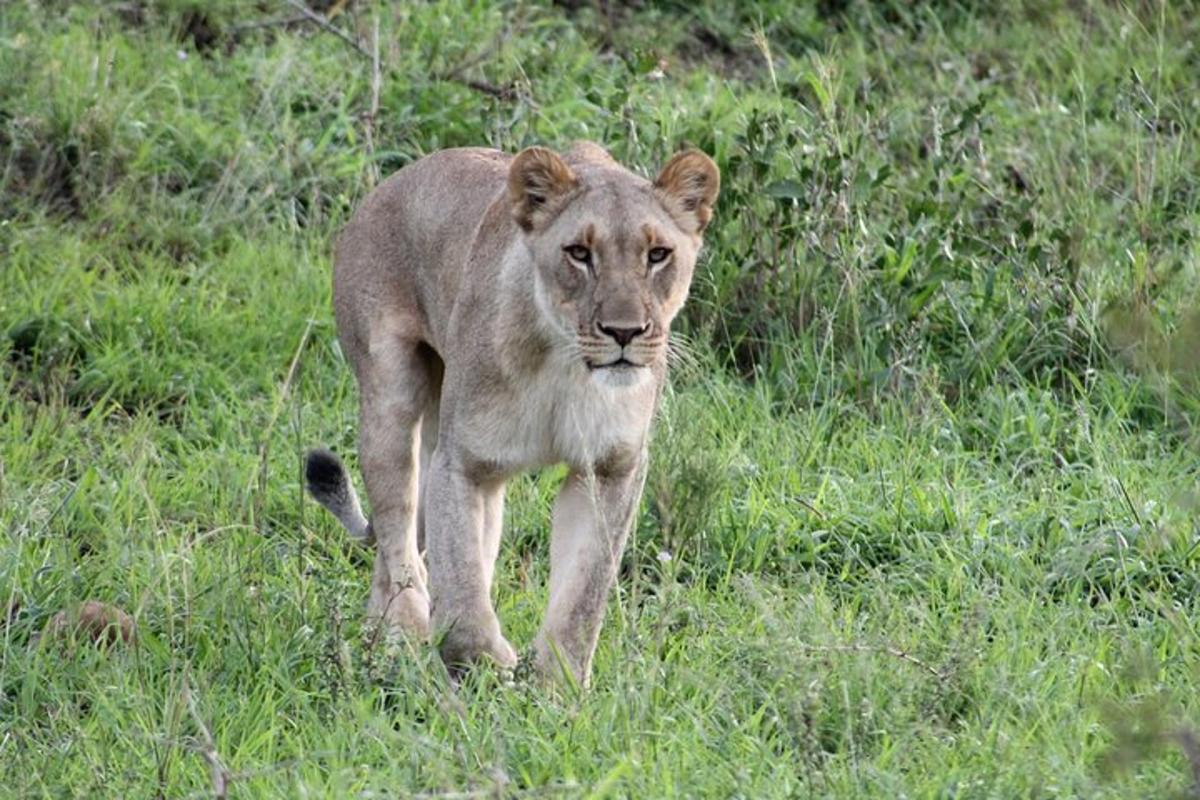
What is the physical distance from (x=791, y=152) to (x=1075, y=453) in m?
1.36

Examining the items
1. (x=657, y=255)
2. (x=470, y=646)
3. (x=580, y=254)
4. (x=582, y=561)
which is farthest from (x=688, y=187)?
(x=470, y=646)

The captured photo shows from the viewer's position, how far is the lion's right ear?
183 inches

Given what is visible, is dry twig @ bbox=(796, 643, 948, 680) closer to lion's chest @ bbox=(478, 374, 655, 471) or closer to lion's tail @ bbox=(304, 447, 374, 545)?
lion's chest @ bbox=(478, 374, 655, 471)

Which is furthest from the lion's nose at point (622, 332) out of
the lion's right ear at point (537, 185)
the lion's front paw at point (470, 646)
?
the lion's front paw at point (470, 646)

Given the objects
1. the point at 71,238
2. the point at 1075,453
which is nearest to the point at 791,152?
the point at 1075,453

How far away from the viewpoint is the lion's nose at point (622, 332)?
14.2ft

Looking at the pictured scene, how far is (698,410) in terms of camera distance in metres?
5.74

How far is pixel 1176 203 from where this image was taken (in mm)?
6988

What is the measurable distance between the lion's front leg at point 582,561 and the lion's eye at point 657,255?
0.46m

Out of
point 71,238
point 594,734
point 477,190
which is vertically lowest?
point 71,238

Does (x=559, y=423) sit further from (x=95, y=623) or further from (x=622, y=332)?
(x=95, y=623)

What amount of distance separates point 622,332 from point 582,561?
0.58 m

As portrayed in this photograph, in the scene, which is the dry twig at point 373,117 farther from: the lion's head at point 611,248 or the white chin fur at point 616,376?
the white chin fur at point 616,376

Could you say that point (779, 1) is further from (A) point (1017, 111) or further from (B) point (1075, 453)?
(B) point (1075, 453)
